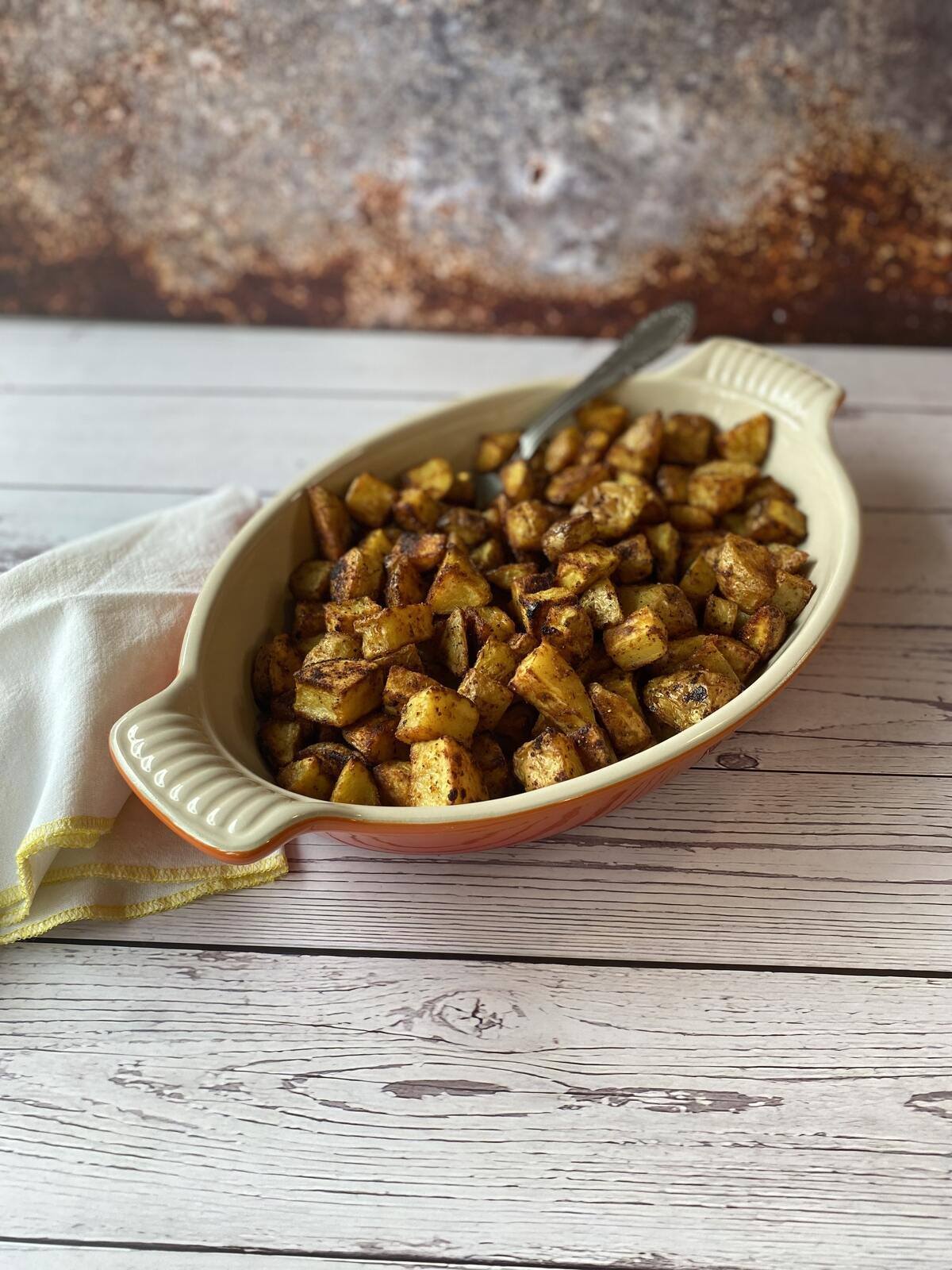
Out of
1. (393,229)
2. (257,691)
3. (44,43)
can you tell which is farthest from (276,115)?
(257,691)

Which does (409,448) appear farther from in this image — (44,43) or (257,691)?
(44,43)

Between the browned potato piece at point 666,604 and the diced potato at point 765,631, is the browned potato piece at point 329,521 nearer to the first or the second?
the browned potato piece at point 666,604

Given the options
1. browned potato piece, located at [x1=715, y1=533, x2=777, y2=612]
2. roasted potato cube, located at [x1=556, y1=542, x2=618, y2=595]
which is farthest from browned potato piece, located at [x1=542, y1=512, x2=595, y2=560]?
browned potato piece, located at [x1=715, y1=533, x2=777, y2=612]

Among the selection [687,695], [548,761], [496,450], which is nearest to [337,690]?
[548,761]

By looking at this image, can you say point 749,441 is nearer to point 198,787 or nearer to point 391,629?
point 391,629

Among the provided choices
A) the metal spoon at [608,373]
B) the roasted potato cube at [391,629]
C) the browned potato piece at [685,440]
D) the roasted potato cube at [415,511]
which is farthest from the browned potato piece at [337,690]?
the browned potato piece at [685,440]

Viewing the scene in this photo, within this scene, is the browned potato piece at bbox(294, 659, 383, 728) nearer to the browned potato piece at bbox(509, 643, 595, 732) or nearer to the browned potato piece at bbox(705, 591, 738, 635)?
the browned potato piece at bbox(509, 643, 595, 732)
